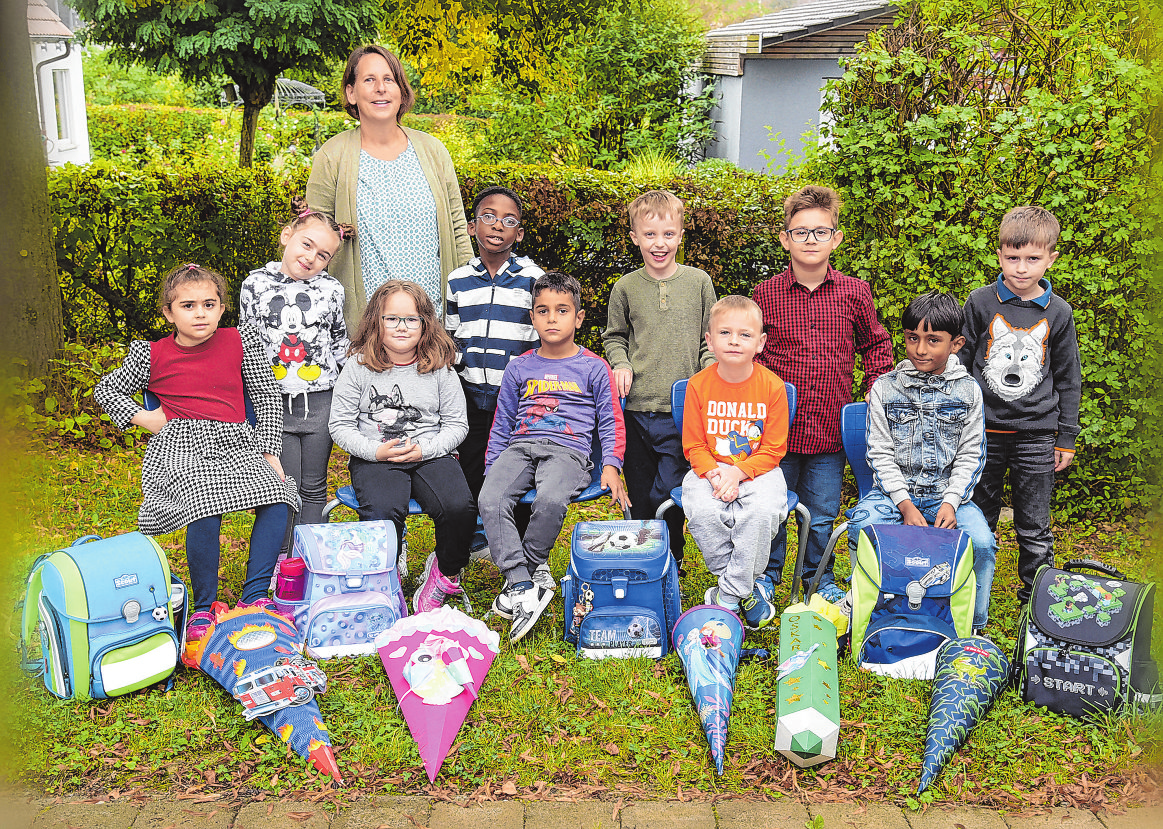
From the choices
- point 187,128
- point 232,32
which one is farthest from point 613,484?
point 187,128

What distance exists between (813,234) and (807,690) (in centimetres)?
203

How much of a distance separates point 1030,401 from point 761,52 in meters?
14.1

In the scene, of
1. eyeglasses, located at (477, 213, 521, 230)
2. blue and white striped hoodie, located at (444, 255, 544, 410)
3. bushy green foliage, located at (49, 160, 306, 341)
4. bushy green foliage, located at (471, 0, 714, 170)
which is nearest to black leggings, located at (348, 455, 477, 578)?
blue and white striped hoodie, located at (444, 255, 544, 410)

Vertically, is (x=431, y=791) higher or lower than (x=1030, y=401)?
lower

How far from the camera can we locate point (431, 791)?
9.89 feet

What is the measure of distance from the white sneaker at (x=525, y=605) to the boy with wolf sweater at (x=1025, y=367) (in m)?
2.13

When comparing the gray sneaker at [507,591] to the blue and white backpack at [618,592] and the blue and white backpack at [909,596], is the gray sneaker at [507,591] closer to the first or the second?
the blue and white backpack at [618,592]

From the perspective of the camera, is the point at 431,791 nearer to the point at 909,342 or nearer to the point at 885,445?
the point at 885,445

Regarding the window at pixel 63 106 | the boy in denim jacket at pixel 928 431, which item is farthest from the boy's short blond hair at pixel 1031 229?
the window at pixel 63 106

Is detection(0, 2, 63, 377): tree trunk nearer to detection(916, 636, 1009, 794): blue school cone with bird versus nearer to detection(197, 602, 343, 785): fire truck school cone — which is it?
detection(197, 602, 343, 785): fire truck school cone

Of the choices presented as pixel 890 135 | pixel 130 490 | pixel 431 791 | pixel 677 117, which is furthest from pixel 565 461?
pixel 677 117

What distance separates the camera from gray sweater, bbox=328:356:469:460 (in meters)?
4.11

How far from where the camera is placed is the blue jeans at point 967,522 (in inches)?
149

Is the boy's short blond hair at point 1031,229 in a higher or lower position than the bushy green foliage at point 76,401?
higher
